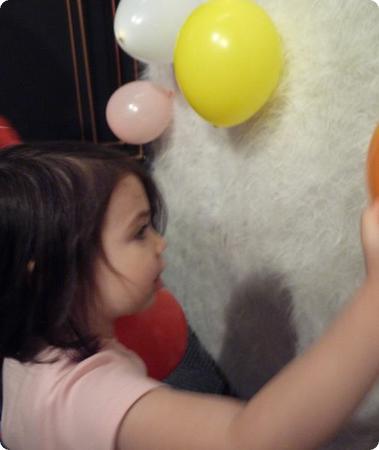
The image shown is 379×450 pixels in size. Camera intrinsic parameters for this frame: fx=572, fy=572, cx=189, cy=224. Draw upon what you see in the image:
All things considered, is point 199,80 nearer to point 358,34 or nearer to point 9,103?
point 358,34

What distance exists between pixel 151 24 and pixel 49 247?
646 millimetres

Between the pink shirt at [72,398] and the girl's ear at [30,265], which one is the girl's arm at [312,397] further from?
the girl's ear at [30,265]

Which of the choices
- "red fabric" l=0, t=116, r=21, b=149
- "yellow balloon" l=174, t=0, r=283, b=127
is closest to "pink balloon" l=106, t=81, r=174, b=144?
"red fabric" l=0, t=116, r=21, b=149

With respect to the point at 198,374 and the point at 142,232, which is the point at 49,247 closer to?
the point at 142,232

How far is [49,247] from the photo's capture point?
0.82 m

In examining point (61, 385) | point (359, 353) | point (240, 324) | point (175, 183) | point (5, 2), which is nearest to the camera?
point (359, 353)

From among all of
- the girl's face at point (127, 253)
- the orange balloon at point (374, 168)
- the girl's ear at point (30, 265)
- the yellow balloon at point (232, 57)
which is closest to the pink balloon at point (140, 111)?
the yellow balloon at point (232, 57)

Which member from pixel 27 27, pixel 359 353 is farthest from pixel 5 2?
pixel 359 353

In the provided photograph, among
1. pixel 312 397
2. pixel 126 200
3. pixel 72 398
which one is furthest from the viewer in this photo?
pixel 126 200

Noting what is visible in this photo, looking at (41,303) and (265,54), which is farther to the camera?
(265,54)

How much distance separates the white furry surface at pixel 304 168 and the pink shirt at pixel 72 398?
1.17ft

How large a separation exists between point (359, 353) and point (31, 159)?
0.55 meters

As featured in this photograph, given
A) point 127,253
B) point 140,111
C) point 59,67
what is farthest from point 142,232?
point 59,67

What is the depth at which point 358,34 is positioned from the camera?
841 millimetres
